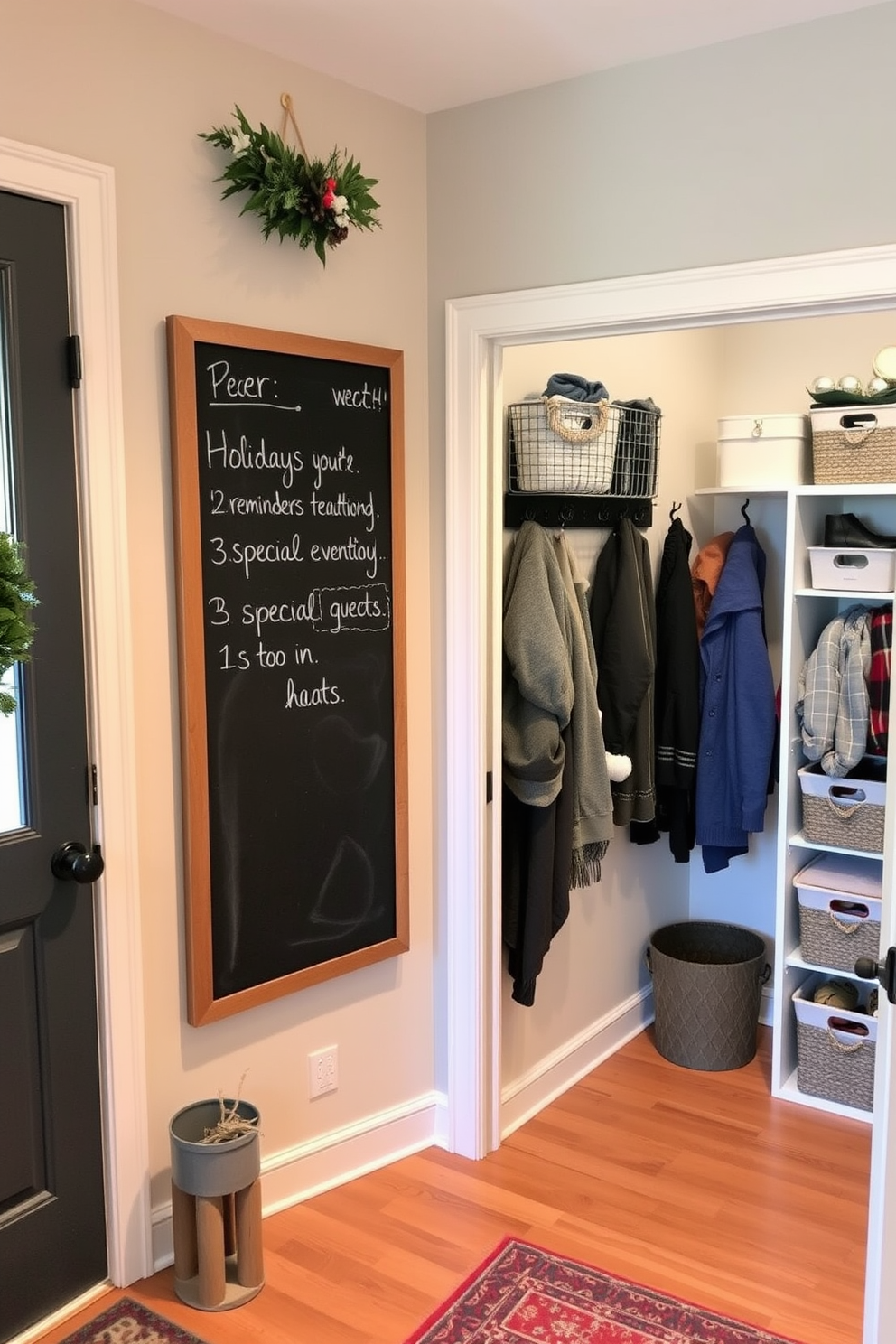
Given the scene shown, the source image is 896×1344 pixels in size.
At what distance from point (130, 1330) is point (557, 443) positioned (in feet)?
7.00

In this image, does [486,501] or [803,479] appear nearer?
[486,501]

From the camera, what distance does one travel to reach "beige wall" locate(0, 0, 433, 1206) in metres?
2.16

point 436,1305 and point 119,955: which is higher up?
point 119,955

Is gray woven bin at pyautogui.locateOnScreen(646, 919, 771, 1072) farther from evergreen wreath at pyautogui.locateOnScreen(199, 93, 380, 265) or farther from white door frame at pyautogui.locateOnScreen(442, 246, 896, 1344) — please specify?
evergreen wreath at pyautogui.locateOnScreen(199, 93, 380, 265)

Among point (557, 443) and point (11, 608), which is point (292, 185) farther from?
point (11, 608)

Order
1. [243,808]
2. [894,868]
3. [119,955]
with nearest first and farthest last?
[894,868]
[119,955]
[243,808]

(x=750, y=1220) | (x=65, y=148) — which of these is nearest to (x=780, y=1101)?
(x=750, y=1220)

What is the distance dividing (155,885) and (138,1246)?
2.44 feet

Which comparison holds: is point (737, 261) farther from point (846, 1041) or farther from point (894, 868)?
point (846, 1041)

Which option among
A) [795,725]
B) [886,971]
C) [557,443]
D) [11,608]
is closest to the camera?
[886,971]

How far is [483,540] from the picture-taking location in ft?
9.23

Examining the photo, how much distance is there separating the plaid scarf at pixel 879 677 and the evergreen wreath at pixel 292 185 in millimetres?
1735

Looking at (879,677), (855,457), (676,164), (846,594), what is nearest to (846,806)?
(879,677)

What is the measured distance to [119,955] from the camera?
234cm
